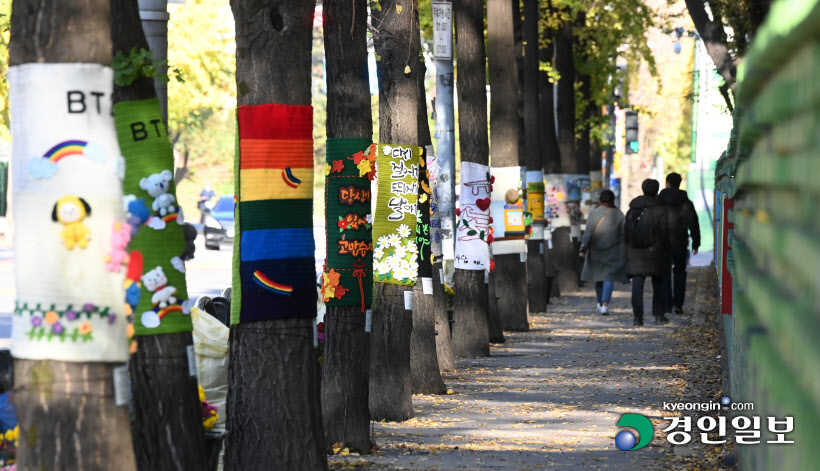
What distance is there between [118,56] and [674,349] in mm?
11454

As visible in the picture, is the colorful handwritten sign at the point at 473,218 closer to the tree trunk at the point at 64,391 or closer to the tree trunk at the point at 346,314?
the tree trunk at the point at 346,314

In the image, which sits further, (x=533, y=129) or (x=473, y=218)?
(x=533, y=129)

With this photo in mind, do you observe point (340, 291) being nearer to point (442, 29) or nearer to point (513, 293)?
point (442, 29)

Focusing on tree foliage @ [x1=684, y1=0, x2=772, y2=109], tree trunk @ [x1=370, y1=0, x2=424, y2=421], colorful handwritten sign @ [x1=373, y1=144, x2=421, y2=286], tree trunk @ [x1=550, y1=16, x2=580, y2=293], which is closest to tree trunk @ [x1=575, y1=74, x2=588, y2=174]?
tree trunk @ [x1=550, y1=16, x2=580, y2=293]

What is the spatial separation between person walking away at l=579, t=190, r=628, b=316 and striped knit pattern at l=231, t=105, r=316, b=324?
1343cm

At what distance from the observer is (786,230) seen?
11.4ft

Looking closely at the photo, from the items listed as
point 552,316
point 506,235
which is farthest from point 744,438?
point 552,316

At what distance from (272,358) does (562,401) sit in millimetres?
5343

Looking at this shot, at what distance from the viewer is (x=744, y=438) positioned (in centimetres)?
520

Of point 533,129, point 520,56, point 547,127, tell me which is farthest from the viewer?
point 547,127

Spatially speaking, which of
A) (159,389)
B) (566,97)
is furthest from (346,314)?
(566,97)

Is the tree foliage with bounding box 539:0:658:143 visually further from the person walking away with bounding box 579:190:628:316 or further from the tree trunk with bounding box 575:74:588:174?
the person walking away with bounding box 579:190:628:316

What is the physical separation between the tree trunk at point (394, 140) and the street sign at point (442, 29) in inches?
137

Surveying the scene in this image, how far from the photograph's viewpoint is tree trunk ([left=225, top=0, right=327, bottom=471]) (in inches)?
294
